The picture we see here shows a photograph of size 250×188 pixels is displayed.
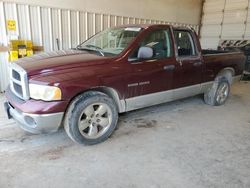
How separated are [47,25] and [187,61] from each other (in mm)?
3883

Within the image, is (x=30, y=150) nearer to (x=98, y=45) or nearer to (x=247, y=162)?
(x=98, y=45)

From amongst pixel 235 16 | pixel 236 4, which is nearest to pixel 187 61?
pixel 235 16

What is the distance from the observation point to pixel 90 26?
6.50 metres

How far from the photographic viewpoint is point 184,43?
13.3ft

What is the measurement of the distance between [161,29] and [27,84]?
2.32 metres

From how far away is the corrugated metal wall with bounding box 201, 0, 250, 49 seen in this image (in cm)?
954

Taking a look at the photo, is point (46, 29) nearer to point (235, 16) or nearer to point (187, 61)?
point (187, 61)

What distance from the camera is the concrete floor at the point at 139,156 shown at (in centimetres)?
232

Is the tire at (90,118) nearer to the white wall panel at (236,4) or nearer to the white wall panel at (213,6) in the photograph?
the white wall panel at (236,4)

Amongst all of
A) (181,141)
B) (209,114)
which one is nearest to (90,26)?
(209,114)

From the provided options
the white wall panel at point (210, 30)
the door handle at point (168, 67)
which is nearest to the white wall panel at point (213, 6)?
the white wall panel at point (210, 30)

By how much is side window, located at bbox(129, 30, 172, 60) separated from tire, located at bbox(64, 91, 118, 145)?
112 cm

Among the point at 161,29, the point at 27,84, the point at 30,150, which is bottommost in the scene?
the point at 30,150

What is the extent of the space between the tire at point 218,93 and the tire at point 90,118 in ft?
8.87
